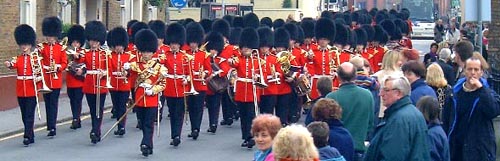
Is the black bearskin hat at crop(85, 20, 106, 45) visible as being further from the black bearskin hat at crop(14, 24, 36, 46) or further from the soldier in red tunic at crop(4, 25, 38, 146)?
the soldier in red tunic at crop(4, 25, 38, 146)

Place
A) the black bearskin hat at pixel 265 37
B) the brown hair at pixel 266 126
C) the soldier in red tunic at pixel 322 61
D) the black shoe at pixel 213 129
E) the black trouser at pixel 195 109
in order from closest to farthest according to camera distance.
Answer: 1. the brown hair at pixel 266 126
2. the black trouser at pixel 195 109
3. the black bearskin hat at pixel 265 37
4. the soldier in red tunic at pixel 322 61
5. the black shoe at pixel 213 129

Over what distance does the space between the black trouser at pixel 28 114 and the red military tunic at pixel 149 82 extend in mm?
1962

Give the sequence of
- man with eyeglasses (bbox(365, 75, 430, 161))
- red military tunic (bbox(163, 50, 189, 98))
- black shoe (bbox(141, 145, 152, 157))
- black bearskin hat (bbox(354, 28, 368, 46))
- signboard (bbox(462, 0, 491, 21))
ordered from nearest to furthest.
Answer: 1. man with eyeglasses (bbox(365, 75, 430, 161))
2. signboard (bbox(462, 0, 491, 21))
3. black shoe (bbox(141, 145, 152, 157))
4. red military tunic (bbox(163, 50, 189, 98))
5. black bearskin hat (bbox(354, 28, 368, 46))

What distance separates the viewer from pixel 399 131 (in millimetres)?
8398

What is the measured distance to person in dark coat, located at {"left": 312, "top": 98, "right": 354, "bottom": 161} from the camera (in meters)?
9.04

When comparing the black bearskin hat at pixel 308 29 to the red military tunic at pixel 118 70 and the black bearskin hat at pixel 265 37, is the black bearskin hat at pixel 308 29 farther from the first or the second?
the red military tunic at pixel 118 70

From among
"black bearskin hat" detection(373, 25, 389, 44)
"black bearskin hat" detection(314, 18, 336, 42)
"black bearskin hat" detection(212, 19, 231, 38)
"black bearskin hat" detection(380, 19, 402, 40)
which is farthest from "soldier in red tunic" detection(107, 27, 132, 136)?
"black bearskin hat" detection(380, 19, 402, 40)

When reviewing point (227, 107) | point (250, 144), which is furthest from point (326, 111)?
point (227, 107)

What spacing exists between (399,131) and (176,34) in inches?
401

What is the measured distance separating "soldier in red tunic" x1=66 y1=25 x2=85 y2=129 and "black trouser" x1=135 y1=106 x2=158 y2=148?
2.68m

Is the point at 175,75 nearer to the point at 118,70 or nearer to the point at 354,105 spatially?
the point at 118,70

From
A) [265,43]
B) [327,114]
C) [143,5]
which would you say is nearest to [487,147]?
[327,114]

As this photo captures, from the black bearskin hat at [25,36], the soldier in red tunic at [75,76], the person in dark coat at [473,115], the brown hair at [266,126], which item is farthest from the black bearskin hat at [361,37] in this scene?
the brown hair at [266,126]

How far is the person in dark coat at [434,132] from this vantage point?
29.9 feet
